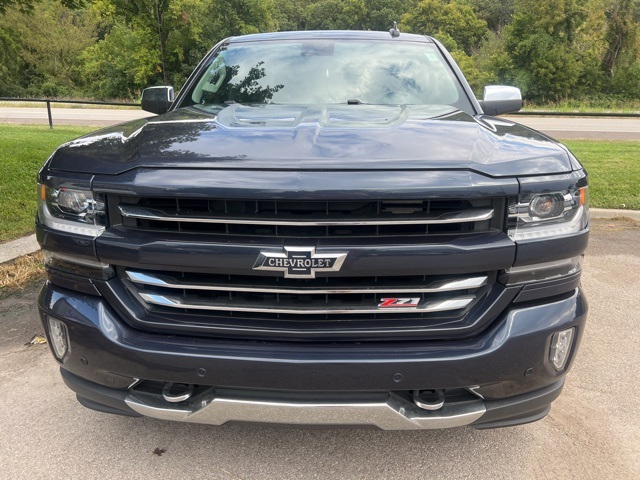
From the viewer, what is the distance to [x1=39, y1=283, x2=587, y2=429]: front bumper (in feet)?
6.13

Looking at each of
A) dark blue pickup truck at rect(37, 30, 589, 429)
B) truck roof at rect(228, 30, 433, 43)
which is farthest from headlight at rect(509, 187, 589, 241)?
truck roof at rect(228, 30, 433, 43)

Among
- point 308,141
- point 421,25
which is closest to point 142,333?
point 308,141

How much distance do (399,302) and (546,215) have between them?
24.6 inches

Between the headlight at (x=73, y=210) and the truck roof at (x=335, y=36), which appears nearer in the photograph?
the headlight at (x=73, y=210)

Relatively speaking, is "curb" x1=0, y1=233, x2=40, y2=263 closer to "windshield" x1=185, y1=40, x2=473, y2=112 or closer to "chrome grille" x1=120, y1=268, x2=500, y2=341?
"windshield" x1=185, y1=40, x2=473, y2=112

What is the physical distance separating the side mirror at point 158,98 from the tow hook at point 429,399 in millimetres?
2652

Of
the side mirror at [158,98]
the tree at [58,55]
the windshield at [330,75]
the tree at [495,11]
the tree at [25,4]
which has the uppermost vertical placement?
the tree at [495,11]

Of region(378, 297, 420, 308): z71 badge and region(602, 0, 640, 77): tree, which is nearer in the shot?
region(378, 297, 420, 308): z71 badge

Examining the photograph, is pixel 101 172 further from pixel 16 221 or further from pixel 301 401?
pixel 16 221

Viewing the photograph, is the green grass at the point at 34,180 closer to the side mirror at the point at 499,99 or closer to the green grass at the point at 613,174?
the green grass at the point at 613,174

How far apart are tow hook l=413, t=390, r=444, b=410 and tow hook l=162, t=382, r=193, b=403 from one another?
83 centimetres

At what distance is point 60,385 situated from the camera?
9.85 ft

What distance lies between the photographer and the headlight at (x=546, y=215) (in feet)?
6.32

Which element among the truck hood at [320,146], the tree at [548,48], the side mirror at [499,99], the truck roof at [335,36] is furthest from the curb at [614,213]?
the tree at [548,48]
